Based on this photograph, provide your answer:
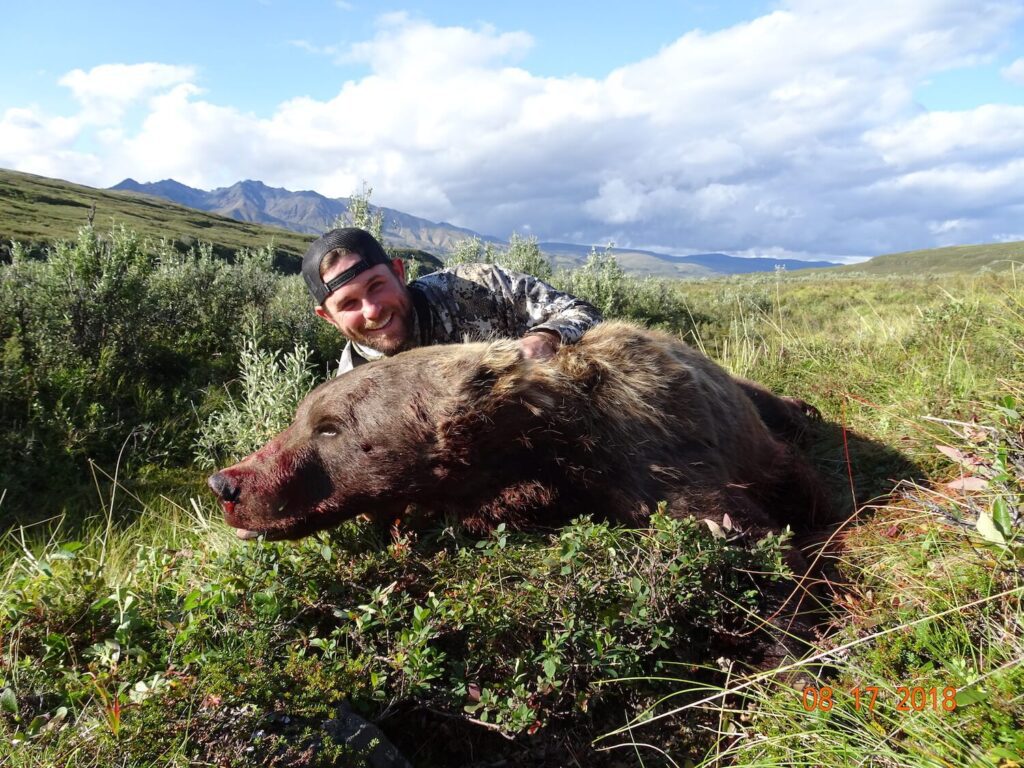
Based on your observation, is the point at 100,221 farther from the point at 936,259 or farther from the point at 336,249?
the point at 936,259

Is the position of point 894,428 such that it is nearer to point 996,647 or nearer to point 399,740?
point 996,647

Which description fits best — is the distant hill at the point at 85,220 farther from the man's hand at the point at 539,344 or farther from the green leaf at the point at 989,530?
the green leaf at the point at 989,530

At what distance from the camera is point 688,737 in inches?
82.1

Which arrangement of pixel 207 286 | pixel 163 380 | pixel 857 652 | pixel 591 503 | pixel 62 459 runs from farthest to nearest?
pixel 207 286 → pixel 163 380 → pixel 62 459 → pixel 591 503 → pixel 857 652

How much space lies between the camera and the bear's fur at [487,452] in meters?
2.74

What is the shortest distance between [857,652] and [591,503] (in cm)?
118

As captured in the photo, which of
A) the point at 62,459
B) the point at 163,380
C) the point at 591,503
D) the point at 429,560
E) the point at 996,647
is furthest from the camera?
the point at 163,380

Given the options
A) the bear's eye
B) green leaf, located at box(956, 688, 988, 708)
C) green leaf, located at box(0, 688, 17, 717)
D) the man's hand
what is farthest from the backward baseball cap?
green leaf, located at box(956, 688, 988, 708)

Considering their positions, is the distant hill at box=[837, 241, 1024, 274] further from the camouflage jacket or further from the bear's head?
the bear's head

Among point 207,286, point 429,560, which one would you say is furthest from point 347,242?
point 207,286

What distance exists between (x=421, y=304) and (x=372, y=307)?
2.06 ft

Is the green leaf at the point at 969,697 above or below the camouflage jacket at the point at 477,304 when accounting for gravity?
below
